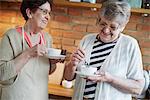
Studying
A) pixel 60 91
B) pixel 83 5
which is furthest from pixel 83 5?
pixel 60 91

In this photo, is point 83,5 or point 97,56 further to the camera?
point 83,5

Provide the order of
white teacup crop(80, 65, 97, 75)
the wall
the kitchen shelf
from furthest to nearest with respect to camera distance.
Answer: the wall → the kitchen shelf → white teacup crop(80, 65, 97, 75)

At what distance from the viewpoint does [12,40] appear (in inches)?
67.6

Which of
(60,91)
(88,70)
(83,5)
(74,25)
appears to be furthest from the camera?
(74,25)

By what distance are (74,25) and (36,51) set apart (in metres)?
1.39

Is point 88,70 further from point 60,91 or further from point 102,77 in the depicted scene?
point 60,91

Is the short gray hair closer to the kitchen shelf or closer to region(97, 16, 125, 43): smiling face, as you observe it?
region(97, 16, 125, 43): smiling face

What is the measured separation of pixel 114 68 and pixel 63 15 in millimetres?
1424

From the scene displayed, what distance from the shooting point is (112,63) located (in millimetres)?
1716

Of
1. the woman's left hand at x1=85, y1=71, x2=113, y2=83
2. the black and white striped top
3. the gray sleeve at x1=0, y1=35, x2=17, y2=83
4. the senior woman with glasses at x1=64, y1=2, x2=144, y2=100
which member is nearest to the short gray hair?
the senior woman with glasses at x1=64, y1=2, x2=144, y2=100

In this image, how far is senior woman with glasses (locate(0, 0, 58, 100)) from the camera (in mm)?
1682

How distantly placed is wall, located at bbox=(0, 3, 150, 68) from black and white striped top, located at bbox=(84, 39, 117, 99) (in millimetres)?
1206

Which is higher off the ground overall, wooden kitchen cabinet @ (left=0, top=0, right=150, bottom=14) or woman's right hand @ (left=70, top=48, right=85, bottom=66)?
wooden kitchen cabinet @ (left=0, top=0, right=150, bottom=14)

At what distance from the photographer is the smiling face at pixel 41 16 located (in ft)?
5.87
